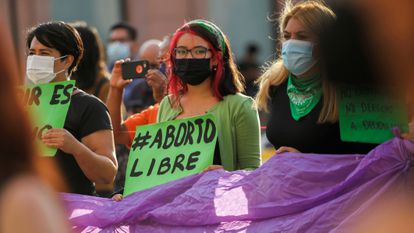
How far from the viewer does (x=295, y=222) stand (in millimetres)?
4531

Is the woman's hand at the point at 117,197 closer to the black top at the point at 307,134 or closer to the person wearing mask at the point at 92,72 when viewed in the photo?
the black top at the point at 307,134

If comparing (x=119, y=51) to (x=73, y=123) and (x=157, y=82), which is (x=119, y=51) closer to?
(x=157, y=82)

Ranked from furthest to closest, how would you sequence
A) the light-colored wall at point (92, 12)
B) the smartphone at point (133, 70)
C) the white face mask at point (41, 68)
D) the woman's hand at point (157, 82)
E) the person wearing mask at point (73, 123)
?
the light-colored wall at point (92, 12) < the woman's hand at point (157, 82) < the smartphone at point (133, 70) < the white face mask at point (41, 68) < the person wearing mask at point (73, 123)

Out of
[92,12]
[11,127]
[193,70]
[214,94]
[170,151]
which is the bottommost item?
[92,12]

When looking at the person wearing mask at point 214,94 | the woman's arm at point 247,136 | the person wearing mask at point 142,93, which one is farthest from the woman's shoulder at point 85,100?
the person wearing mask at point 142,93

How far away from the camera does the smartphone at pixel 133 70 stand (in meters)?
5.87

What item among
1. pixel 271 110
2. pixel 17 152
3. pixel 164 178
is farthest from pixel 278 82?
pixel 17 152

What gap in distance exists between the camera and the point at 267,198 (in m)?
4.68

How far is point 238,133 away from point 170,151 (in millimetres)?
374

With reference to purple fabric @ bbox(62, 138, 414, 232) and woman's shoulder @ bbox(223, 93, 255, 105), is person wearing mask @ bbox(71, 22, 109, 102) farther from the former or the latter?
purple fabric @ bbox(62, 138, 414, 232)

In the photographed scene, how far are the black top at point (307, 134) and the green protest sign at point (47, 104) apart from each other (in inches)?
39.9

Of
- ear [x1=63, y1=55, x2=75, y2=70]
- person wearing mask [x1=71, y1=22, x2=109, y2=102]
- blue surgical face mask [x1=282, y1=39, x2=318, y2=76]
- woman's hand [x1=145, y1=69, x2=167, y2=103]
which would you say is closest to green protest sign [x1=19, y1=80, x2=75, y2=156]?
ear [x1=63, y1=55, x2=75, y2=70]

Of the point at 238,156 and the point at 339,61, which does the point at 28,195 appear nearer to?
the point at 339,61

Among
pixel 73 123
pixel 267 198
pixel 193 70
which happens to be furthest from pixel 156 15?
pixel 267 198
